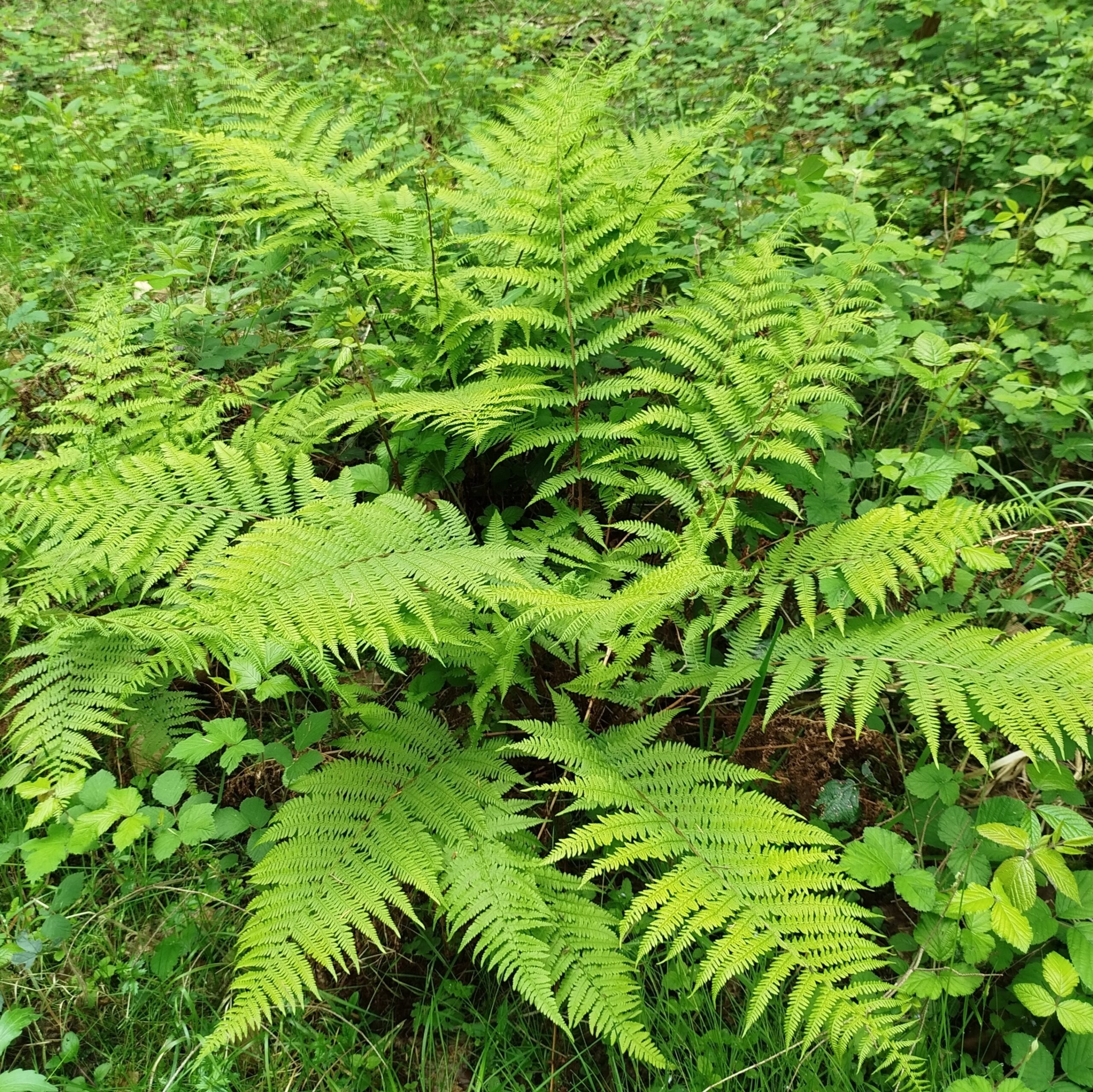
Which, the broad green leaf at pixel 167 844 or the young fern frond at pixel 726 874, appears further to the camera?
the broad green leaf at pixel 167 844

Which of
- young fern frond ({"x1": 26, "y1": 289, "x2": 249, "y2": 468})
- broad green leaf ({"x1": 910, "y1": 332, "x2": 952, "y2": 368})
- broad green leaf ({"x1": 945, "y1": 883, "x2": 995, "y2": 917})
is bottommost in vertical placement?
broad green leaf ({"x1": 945, "y1": 883, "x2": 995, "y2": 917})

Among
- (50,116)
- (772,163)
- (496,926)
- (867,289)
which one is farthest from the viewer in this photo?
(50,116)

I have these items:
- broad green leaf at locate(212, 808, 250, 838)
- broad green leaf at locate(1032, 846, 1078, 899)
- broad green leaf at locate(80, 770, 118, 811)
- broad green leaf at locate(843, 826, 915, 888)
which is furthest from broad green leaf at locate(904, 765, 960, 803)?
broad green leaf at locate(80, 770, 118, 811)

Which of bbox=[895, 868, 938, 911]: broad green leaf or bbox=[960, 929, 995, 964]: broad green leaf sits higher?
bbox=[895, 868, 938, 911]: broad green leaf

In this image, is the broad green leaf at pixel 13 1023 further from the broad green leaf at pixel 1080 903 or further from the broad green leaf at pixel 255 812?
the broad green leaf at pixel 1080 903

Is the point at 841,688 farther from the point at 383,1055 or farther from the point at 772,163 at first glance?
the point at 772,163

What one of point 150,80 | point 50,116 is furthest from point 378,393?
point 150,80

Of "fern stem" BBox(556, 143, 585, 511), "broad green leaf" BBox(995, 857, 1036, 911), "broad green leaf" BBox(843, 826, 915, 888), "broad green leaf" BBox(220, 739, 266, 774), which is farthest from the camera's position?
"fern stem" BBox(556, 143, 585, 511)

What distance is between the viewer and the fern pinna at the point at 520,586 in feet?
5.19

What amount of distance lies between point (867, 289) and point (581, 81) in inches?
44.4

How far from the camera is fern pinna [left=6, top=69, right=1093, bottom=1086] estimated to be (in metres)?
1.58

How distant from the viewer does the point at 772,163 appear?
3.87 metres

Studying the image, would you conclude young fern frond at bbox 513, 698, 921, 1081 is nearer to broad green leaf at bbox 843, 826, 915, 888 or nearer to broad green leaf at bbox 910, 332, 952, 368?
broad green leaf at bbox 843, 826, 915, 888

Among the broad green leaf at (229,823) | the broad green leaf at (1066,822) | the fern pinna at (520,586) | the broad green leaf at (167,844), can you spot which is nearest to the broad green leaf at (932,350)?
the fern pinna at (520,586)
